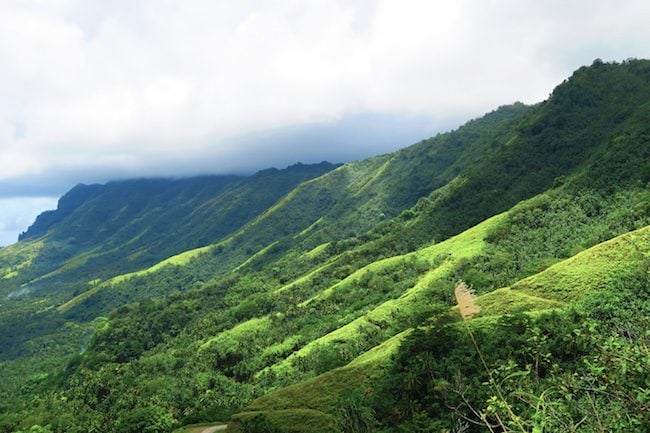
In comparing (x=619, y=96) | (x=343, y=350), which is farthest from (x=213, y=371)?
(x=619, y=96)

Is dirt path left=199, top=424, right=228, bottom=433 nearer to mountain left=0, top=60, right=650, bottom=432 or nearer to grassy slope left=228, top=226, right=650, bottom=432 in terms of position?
mountain left=0, top=60, right=650, bottom=432

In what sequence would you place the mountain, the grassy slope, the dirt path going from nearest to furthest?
the mountain
the grassy slope
the dirt path

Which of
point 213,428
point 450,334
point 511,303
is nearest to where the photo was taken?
point 450,334

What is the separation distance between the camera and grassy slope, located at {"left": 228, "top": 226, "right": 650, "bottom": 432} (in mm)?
52906

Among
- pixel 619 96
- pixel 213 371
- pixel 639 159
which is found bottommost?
pixel 213 371

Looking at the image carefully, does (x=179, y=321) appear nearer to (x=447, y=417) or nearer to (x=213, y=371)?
(x=213, y=371)

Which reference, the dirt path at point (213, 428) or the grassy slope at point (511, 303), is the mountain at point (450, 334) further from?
the dirt path at point (213, 428)

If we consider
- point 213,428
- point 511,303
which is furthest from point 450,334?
point 213,428

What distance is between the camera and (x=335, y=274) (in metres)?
178

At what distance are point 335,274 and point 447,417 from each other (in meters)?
139

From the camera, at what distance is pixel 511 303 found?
58688 millimetres

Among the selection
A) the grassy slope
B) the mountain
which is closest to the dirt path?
the mountain

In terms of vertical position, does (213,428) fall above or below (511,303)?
below

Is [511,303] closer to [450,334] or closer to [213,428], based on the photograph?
[450,334]
